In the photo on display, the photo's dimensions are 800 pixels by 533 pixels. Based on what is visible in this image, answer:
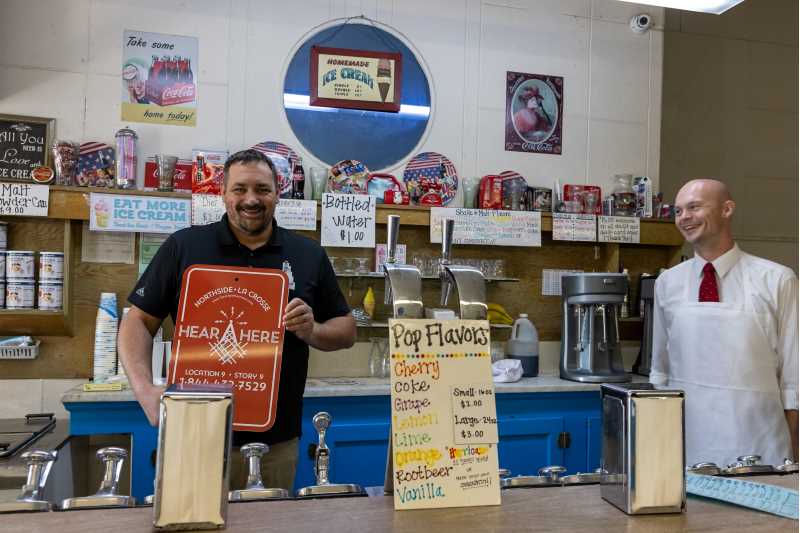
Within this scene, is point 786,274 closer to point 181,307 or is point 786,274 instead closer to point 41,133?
point 181,307

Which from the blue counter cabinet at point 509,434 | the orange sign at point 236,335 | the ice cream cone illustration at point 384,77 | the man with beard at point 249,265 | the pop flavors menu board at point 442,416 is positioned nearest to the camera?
the pop flavors menu board at point 442,416

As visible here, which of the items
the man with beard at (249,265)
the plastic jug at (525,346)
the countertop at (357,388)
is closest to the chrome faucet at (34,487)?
the man with beard at (249,265)

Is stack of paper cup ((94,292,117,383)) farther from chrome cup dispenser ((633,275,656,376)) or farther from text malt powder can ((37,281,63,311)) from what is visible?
chrome cup dispenser ((633,275,656,376))

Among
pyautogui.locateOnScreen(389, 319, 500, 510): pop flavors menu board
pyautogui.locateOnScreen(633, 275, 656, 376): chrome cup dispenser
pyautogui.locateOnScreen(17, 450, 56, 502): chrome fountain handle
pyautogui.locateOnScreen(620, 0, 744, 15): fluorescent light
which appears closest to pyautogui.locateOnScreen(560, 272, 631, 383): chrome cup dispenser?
pyautogui.locateOnScreen(633, 275, 656, 376): chrome cup dispenser

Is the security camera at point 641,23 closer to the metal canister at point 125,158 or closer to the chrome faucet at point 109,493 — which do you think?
the metal canister at point 125,158

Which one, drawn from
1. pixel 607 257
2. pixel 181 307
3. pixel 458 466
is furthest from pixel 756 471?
pixel 607 257

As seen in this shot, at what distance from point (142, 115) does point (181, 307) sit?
6.24 ft

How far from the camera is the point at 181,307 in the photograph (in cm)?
192

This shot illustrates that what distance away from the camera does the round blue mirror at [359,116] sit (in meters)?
3.70

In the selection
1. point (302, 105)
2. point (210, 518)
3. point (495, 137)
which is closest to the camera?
point (210, 518)

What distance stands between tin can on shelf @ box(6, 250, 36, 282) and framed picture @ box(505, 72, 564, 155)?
2.54m

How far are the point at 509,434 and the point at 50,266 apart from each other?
89.2 inches

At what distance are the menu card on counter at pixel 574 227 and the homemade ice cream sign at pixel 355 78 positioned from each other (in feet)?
3.60

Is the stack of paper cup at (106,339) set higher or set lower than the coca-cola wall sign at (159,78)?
lower
